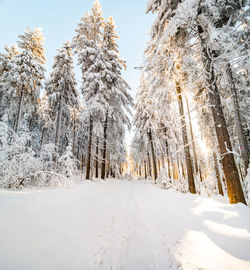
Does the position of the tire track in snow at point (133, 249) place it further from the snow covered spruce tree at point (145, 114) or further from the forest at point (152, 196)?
the snow covered spruce tree at point (145, 114)

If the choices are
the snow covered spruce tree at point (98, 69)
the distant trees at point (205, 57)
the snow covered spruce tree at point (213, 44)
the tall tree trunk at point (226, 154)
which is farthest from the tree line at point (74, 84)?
the tall tree trunk at point (226, 154)

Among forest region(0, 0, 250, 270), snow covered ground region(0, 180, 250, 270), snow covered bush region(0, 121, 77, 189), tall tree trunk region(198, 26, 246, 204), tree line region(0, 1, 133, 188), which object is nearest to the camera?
snow covered ground region(0, 180, 250, 270)

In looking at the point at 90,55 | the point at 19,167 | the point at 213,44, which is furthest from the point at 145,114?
the point at 19,167

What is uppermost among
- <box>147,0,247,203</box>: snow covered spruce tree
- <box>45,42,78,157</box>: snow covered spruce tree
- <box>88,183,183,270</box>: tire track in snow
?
<box>45,42,78,157</box>: snow covered spruce tree

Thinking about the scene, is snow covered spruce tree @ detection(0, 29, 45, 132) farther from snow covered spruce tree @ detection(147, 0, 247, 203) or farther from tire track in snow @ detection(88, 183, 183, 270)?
tire track in snow @ detection(88, 183, 183, 270)

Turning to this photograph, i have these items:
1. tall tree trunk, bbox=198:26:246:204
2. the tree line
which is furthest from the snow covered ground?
the tree line

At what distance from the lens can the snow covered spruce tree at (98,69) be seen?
1059 cm

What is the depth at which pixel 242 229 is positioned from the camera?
2277 mm

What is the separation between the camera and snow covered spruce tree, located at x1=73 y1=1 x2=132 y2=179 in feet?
34.7

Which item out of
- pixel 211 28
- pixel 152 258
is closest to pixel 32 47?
pixel 211 28

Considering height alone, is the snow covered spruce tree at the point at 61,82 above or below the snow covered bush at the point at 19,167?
above

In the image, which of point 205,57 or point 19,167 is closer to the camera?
point 205,57

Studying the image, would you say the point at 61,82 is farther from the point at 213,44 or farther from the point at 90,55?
the point at 213,44

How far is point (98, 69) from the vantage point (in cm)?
1179
